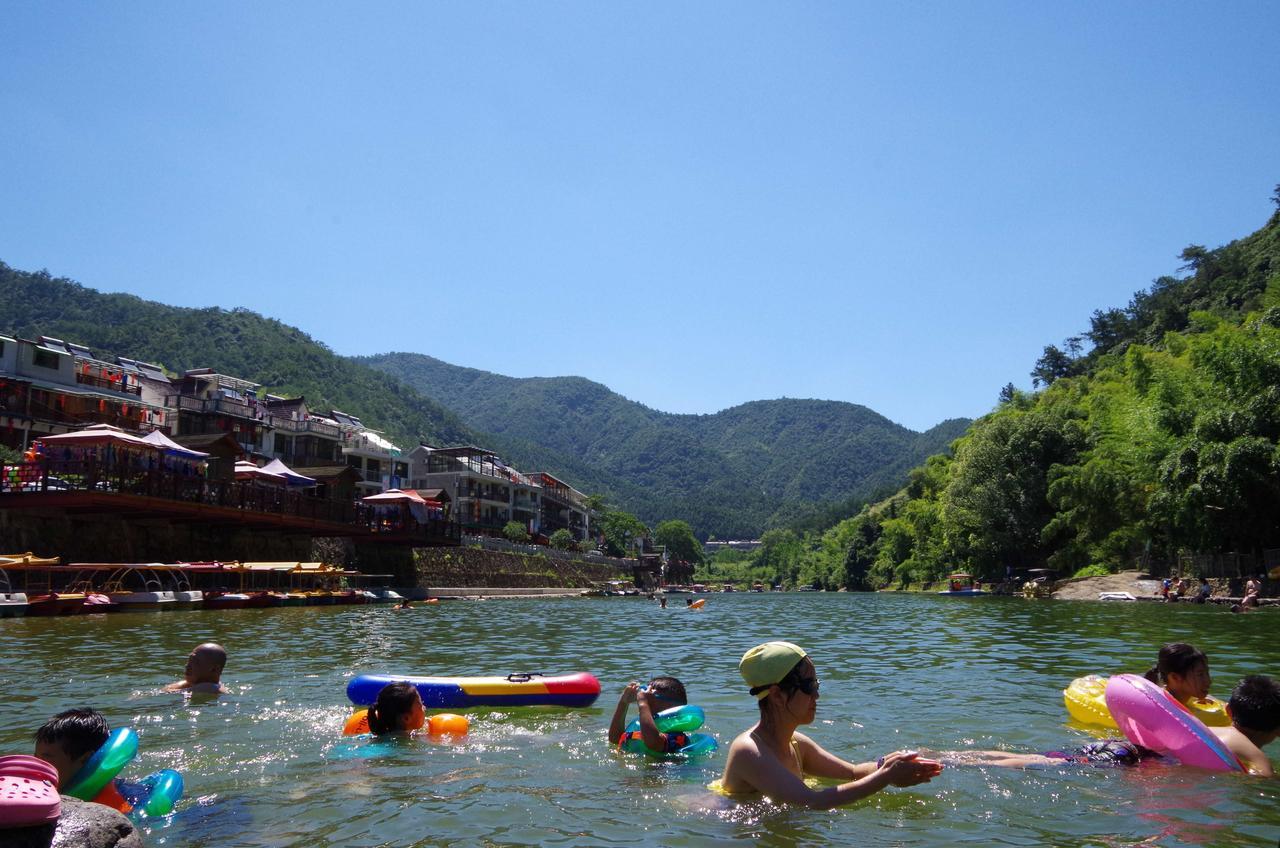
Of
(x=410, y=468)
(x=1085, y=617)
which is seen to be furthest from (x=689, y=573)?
(x=1085, y=617)

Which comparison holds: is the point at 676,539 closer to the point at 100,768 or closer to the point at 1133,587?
the point at 1133,587

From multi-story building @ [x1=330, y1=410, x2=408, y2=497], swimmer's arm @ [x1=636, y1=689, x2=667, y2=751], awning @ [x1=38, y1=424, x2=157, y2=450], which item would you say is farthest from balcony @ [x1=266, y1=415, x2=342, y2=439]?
swimmer's arm @ [x1=636, y1=689, x2=667, y2=751]

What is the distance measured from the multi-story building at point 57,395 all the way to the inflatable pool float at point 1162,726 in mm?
52096

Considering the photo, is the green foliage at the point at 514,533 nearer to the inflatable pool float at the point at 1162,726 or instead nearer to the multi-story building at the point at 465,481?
the multi-story building at the point at 465,481

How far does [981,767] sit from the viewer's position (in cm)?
645

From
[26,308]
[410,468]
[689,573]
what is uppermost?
[26,308]

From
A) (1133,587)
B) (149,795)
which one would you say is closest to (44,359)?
(149,795)

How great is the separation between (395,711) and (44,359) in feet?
167

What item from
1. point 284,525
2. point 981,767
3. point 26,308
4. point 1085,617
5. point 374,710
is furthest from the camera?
point 26,308

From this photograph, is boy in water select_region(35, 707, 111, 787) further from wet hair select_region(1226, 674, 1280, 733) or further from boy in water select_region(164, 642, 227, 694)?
wet hair select_region(1226, 674, 1280, 733)

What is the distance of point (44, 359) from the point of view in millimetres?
48031

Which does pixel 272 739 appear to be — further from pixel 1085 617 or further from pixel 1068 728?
pixel 1085 617

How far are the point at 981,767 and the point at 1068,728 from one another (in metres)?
2.72

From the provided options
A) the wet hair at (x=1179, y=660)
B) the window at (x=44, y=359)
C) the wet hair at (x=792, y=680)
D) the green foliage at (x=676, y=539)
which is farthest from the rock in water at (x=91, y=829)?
the green foliage at (x=676, y=539)
